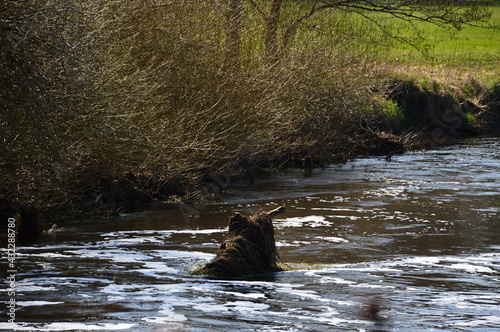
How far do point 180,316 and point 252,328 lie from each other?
0.76m

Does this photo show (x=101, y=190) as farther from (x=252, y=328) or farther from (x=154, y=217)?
(x=252, y=328)

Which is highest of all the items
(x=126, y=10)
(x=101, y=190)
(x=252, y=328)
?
(x=126, y=10)

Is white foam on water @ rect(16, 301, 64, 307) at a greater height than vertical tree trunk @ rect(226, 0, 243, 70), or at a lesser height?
lesser

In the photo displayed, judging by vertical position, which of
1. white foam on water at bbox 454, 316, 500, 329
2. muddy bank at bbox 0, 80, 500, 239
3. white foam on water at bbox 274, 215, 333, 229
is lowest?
white foam on water at bbox 454, 316, 500, 329

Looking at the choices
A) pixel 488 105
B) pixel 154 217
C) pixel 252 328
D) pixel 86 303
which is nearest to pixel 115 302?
pixel 86 303

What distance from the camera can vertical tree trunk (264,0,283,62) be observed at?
16797 mm

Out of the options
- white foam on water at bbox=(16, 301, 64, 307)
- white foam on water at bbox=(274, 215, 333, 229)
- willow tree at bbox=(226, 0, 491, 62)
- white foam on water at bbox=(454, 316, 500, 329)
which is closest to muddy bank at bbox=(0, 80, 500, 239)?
white foam on water at bbox=(274, 215, 333, 229)

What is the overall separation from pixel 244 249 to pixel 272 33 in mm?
8708

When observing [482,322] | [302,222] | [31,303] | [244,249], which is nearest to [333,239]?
[302,222]

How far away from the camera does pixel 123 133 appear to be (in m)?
11.6

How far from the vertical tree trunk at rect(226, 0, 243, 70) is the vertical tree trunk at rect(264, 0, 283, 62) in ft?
2.18

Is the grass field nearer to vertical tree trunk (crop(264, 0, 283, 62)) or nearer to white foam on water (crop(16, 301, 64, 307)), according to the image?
vertical tree trunk (crop(264, 0, 283, 62))

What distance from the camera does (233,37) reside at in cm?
1631

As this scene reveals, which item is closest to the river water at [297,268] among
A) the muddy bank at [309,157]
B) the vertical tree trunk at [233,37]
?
the muddy bank at [309,157]
